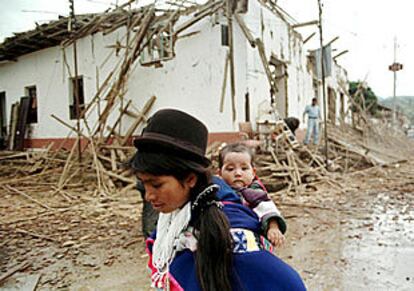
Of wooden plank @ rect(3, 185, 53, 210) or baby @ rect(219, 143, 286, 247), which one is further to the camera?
wooden plank @ rect(3, 185, 53, 210)

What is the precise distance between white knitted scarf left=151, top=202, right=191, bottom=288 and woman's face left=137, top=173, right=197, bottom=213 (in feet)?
0.12

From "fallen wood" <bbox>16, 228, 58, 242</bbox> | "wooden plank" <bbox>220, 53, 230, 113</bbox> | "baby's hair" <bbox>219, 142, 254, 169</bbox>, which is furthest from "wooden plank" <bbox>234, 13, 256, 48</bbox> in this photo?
"baby's hair" <bbox>219, 142, 254, 169</bbox>

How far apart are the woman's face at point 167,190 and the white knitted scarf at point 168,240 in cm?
4

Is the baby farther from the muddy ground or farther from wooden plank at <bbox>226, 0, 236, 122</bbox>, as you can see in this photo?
wooden plank at <bbox>226, 0, 236, 122</bbox>

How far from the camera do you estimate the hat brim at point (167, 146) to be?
1.23 m

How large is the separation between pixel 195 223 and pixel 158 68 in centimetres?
994

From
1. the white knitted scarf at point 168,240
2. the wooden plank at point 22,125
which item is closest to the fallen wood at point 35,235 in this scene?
the white knitted scarf at point 168,240

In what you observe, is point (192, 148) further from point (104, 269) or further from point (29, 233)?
point (29, 233)

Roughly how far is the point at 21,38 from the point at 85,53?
2530 millimetres

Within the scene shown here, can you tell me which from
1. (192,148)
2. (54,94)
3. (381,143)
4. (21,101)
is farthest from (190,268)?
(381,143)

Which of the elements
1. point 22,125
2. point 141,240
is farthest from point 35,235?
point 22,125

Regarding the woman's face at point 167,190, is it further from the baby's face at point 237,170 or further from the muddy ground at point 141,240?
the muddy ground at point 141,240

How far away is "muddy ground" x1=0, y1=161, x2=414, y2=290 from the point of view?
3855 millimetres

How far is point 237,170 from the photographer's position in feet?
7.37
